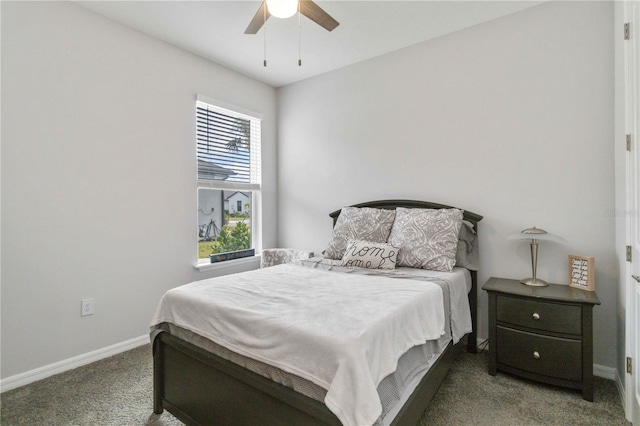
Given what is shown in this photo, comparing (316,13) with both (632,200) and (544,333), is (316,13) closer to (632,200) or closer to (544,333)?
(632,200)

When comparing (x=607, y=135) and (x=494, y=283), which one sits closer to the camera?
(x=607, y=135)

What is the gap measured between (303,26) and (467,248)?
2.35m

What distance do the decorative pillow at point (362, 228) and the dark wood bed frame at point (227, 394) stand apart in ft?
3.75

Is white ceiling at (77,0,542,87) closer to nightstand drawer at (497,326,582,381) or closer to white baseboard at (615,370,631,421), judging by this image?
nightstand drawer at (497,326,582,381)

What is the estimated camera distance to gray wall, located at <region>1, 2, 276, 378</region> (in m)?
2.21

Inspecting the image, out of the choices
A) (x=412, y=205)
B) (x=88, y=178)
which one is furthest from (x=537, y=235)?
(x=88, y=178)

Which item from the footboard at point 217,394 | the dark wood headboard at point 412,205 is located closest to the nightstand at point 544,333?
the dark wood headboard at point 412,205

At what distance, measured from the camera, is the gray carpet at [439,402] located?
1.81 meters

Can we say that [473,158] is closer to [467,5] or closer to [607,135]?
[607,135]

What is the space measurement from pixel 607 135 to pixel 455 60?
131 centimetres

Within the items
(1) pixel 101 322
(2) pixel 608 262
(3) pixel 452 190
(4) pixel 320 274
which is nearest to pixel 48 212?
(1) pixel 101 322

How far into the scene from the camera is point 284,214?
4.16 metres

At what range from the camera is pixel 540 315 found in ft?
6.88

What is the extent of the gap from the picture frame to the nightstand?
0.16ft
